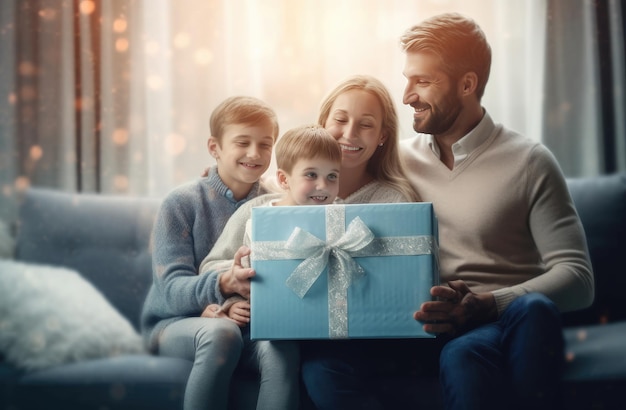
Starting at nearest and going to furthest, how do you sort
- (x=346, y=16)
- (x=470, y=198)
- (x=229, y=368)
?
(x=229, y=368), (x=470, y=198), (x=346, y=16)

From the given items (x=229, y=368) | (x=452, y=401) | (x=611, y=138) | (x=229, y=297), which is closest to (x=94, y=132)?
(x=229, y=297)

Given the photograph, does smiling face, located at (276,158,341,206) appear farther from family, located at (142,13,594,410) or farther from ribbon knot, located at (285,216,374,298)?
ribbon knot, located at (285,216,374,298)

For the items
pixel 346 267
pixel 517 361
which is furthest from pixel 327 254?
pixel 517 361

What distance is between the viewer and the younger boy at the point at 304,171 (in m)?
1.48

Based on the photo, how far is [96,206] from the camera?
190 centimetres

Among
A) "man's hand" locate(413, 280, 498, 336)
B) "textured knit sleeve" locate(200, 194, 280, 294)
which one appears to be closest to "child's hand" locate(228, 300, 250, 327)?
"textured knit sleeve" locate(200, 194, 280, 294)

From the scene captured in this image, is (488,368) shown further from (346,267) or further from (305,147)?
(305,147)

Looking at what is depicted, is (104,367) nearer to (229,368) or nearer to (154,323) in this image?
(154,323)

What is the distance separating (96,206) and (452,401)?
112cm

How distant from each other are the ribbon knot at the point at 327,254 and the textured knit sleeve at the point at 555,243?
0.35 m

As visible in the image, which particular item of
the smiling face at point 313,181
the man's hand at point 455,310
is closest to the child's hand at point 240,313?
the smiling face at point 313,181

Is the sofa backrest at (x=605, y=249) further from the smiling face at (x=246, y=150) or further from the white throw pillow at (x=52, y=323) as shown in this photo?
the white throw pillow at (x=52, y=323)

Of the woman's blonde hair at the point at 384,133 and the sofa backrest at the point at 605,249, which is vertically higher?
the woman's blonde hair at the point at 384,133

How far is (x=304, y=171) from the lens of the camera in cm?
148
